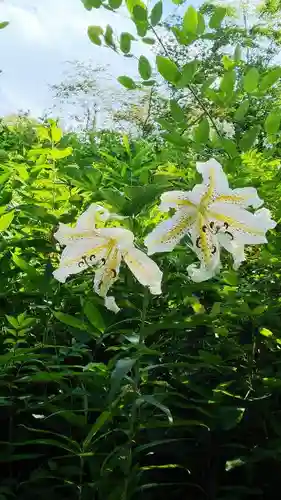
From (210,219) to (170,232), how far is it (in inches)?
2.5

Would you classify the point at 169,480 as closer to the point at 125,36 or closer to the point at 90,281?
the point at 90,281

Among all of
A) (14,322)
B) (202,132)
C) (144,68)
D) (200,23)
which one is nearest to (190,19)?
(200,23)

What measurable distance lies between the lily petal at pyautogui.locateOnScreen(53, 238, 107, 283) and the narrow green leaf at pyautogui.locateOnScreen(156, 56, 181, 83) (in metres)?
0.44

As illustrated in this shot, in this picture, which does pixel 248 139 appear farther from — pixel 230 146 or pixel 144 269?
pixel 144 269

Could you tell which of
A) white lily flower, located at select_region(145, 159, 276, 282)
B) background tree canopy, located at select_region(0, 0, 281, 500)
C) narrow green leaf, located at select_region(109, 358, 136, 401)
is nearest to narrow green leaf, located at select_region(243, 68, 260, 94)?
background tree canopy, located at select_region(0, 0, 281, 500)

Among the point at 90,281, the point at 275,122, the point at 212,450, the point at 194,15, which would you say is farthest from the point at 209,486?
the point at 194,15

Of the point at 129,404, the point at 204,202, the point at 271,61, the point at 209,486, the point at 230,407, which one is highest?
the point at 204,202

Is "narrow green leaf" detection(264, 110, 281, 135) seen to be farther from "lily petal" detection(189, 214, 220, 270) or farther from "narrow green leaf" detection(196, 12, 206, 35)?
"lily petal" detection(189, 214, 220, 270)

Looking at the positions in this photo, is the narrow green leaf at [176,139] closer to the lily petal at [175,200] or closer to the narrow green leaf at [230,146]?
the narrow green leaf at [230,146]

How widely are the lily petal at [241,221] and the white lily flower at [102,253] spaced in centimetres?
12

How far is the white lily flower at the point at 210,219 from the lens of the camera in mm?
1106

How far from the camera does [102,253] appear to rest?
3.79 ft

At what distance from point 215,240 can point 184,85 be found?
41 cm

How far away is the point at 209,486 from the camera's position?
1.45m
